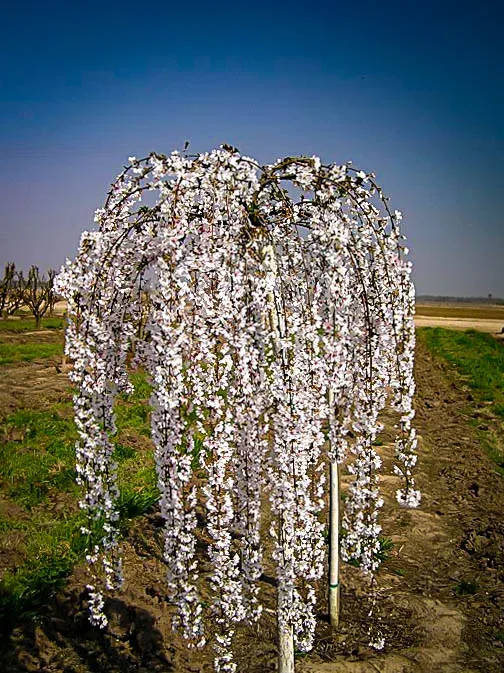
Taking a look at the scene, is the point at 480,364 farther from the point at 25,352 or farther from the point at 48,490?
the point at 48,490

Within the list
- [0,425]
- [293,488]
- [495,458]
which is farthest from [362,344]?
[0,425]

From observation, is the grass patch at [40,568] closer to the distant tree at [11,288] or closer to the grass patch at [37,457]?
the grass patch at [37,457]

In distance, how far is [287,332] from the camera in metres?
3.14

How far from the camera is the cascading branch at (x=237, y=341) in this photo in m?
2.83

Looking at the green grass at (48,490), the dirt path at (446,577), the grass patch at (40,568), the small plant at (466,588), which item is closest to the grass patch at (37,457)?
the green grass at (48,490)

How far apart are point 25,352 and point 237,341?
16.5m

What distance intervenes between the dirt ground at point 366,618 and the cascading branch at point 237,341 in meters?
1.01

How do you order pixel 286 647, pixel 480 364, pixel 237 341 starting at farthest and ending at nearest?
pixel 480 364 → pixel 286 647 → pixel 237 341

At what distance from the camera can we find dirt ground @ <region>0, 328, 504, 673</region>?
4191 mm

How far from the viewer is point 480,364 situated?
18.3 meters

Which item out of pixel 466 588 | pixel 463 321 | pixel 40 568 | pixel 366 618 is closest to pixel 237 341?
pixel 366 618

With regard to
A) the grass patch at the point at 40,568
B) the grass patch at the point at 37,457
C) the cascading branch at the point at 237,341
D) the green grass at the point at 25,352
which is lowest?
the grass patch at the point at 40,568

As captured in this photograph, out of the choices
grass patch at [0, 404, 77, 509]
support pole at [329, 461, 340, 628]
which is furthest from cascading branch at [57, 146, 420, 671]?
grass patch at [0, 404, 77, 509]

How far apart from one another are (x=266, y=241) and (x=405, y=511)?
17.2 feet
